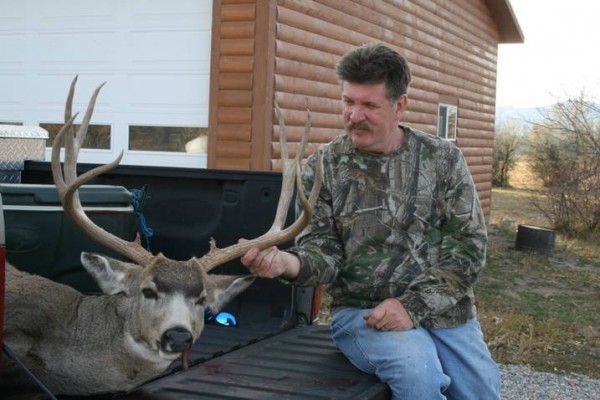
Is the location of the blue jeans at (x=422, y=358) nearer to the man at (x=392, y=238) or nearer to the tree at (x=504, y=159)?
the man at (x=392, y=238)

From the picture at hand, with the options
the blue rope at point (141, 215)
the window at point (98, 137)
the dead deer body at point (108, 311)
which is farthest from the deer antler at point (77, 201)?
the window at point (98, 137)

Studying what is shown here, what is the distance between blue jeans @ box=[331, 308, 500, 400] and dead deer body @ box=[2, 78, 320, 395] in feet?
1.85

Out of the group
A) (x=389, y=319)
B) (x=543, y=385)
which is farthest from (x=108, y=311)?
(x=543, y=385)

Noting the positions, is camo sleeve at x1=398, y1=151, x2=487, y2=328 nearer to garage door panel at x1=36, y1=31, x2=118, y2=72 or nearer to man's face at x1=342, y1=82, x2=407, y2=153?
man's face at x1=342, y1=82, x2=407, y2=153

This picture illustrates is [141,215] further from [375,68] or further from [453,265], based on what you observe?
[453,265]

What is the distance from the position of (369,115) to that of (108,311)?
1.42m

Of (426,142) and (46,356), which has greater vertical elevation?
(426,142)

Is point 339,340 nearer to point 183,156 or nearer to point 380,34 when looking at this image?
point 183,156

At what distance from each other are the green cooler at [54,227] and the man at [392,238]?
0.85 meters

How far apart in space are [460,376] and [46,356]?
1.73 m

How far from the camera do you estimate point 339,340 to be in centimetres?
376

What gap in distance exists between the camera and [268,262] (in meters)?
3.46

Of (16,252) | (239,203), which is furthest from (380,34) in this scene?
(16,252)

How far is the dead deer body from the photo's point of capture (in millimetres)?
3188
